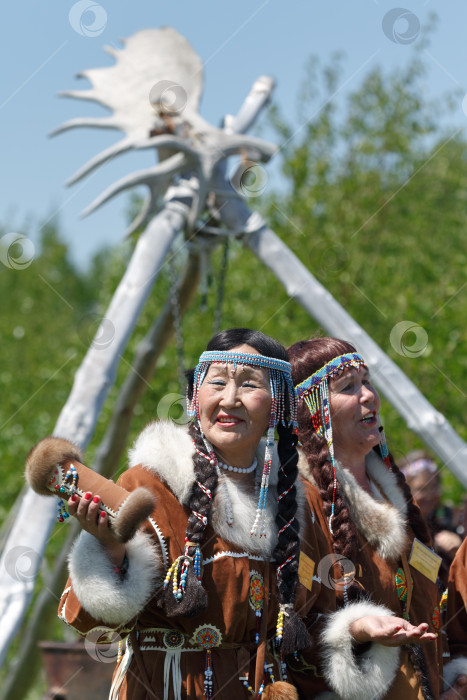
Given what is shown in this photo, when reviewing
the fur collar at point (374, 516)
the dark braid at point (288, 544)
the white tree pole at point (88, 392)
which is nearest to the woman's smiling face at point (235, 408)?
the dark braid at point (288, 544)

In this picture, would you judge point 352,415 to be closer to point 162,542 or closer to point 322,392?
point 322,392

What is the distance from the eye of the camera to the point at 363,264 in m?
10.3

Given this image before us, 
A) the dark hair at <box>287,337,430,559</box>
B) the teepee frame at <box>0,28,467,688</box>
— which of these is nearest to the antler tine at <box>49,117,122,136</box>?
the teepee frame at <box>0,28,467,688</box>

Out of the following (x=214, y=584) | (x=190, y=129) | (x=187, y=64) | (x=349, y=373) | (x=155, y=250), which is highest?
(x=187, y=64)

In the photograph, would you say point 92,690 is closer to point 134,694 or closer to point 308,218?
point 134,694

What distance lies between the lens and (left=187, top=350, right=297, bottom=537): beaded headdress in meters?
2.52

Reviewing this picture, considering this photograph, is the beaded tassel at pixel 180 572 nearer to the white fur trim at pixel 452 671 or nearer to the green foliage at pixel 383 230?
the white fur trim at pixel 452 671

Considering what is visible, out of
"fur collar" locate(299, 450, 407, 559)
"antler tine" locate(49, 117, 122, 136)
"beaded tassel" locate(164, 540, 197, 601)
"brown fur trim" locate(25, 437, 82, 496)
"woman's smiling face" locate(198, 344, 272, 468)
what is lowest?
"fur collar" locate(299, 450, 407, 559)

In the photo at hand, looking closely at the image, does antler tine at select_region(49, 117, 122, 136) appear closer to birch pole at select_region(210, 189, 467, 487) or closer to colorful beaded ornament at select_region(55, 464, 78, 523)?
birch pole at select_region(210, 189, 467, 487)

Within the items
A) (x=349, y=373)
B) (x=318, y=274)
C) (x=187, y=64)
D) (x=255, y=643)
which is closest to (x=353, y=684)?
(x=255, y=643)

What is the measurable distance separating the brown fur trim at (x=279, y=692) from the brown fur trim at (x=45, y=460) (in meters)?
0.83

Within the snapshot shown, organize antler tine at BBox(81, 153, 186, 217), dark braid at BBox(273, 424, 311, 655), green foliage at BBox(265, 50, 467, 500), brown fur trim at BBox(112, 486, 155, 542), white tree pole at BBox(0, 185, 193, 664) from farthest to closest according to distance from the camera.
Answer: green foliage at BBox(265, 50, 467, 500), antler tine at BBox(81, 153, 186, 217), white tree pole at BBox(0, 185, 193, 664), dark braid at BBox(273, 424, 311, 655), brown fur trim at BBox(112, 486, 155, 542)

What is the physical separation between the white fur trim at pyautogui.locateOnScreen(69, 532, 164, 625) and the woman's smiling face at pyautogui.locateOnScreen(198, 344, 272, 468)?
15.8 inches

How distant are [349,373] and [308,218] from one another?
8127mm
